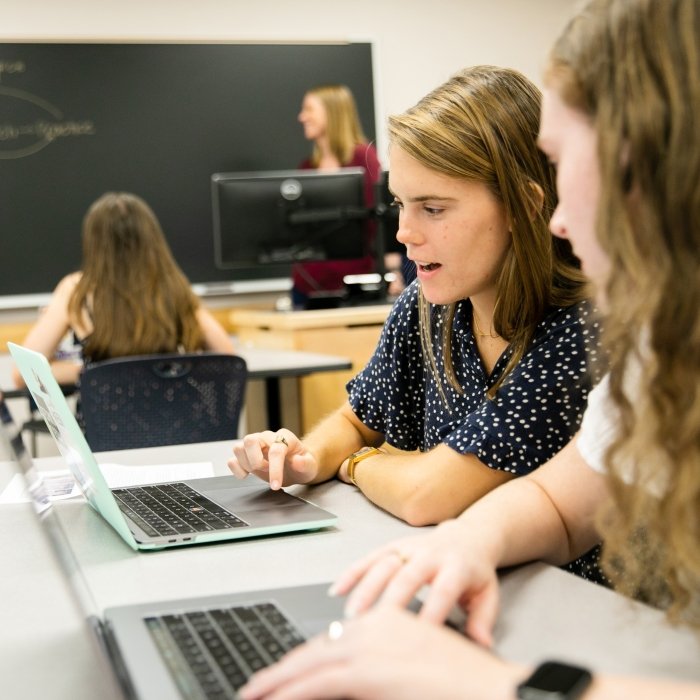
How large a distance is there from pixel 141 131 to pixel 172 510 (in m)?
4.07

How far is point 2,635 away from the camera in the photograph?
951mm

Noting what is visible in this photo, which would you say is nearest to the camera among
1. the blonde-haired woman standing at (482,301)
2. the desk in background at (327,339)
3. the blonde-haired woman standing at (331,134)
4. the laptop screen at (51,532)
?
the laptop screen at (51,532)

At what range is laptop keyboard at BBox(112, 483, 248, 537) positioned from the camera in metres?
1.20

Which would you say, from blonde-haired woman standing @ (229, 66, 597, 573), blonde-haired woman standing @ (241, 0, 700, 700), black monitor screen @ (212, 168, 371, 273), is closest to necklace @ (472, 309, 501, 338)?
blonde-haired woman standing @ (229, 66, 597, 573)

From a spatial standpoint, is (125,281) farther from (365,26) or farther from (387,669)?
(365,26)

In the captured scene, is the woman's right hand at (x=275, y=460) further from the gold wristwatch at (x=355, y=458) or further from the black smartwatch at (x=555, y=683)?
the black smartwatch at (x=555, y=683)

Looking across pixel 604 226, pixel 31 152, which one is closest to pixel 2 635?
pixel 604 226

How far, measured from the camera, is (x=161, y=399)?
9.02 ft

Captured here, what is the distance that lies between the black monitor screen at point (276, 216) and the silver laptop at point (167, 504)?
8.55 feet

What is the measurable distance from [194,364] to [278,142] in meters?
2.80

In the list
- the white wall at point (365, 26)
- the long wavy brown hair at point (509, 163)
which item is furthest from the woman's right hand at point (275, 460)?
the white wall at point (365, 26)

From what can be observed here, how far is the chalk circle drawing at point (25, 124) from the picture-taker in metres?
4.88

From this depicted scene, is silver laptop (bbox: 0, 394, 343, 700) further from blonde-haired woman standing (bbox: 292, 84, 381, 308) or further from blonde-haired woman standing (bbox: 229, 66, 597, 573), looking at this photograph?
blonde-haired woman standing (bbox: 292, 84, 381, 308)

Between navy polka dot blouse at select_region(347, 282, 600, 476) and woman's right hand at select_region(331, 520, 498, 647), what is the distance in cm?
36
